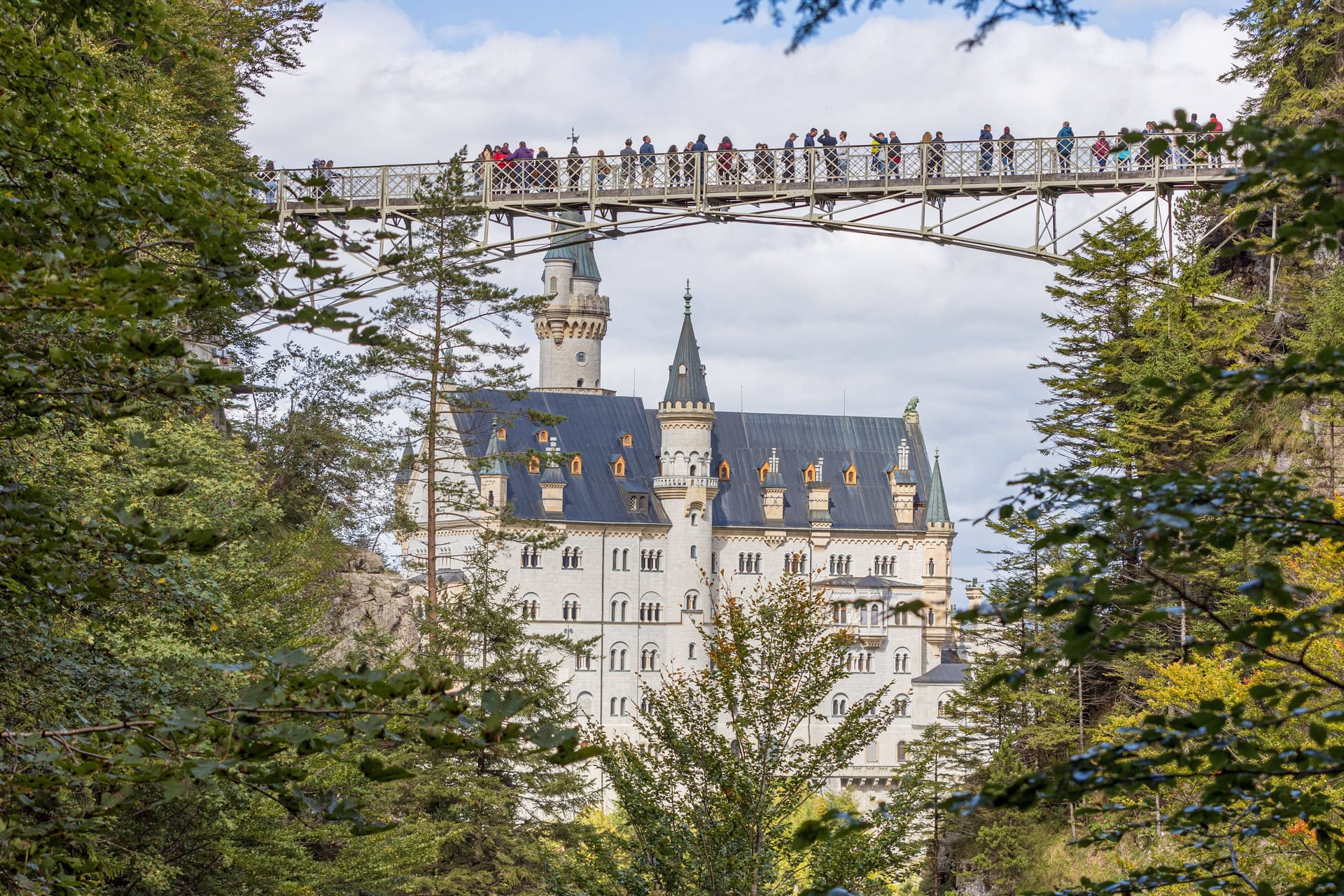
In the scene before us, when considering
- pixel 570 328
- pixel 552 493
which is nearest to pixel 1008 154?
pixel 552 493

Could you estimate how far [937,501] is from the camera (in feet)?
373

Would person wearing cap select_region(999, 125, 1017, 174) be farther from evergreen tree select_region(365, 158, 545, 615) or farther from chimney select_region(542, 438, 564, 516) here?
chimney select_region(542, 438, 564, 516)

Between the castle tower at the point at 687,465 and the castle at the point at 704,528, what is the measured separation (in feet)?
0.34

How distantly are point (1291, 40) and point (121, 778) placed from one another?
142 feet

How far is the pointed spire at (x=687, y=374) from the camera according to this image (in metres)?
108

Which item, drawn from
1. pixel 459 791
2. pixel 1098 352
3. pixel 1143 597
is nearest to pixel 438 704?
pixel 1143 597

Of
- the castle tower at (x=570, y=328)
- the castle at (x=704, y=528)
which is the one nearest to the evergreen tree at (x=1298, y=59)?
the castle at (x=704, y=528)

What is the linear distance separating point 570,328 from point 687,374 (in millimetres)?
16569

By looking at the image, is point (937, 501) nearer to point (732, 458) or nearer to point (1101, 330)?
point (732, 458)

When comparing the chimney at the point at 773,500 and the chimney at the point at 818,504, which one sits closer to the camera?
the chimney at the point at 773,500

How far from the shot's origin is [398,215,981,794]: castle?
102 metres

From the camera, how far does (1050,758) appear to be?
159 ft

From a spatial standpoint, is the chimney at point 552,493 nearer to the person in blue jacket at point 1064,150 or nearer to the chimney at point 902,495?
the chimney at point 902,495

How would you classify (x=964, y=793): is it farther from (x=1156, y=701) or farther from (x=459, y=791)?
(x=1156, y=701)
